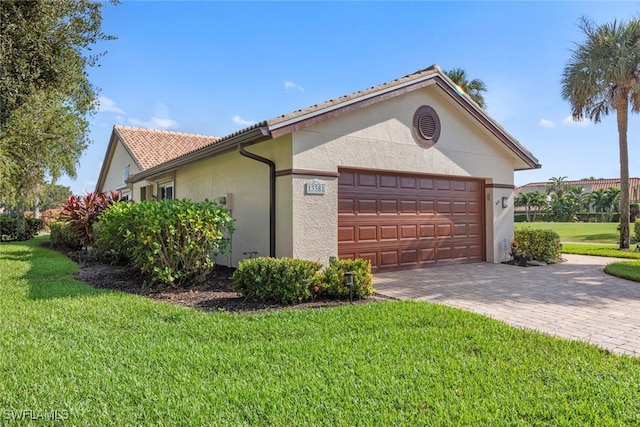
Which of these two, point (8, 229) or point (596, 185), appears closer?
point (8, 229)

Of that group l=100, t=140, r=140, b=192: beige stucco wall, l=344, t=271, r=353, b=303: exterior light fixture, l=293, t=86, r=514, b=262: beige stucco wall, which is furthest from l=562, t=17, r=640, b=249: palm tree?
l=100, t=140, r=140, b=192: beige stucco wall

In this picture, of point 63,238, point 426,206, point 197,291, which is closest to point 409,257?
point 426,206

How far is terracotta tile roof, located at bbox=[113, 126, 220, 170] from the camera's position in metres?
19.5

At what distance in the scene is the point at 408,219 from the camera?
33.7ft

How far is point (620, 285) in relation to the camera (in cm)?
→ 822

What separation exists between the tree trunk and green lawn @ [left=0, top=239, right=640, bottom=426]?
592 inches

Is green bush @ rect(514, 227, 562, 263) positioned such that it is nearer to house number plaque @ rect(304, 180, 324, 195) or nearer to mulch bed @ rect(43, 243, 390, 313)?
house number plaque @ rect(304, 180, 324, 195)

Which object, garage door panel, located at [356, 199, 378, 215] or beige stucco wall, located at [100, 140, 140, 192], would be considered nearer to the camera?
garage door panel, located at [356, 199, 378, 215]

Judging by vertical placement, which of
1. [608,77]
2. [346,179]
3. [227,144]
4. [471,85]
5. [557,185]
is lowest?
[346,179]

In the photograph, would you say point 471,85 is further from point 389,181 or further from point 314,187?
point 314,187

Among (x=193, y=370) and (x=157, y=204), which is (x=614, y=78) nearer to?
(x=157, y=204)

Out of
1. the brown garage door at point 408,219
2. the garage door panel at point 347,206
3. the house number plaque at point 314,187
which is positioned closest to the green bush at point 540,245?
the brown garage door at point 408,219

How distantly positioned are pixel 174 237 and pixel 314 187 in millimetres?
2944

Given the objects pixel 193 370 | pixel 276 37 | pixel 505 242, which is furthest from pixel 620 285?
pixel 276 37
